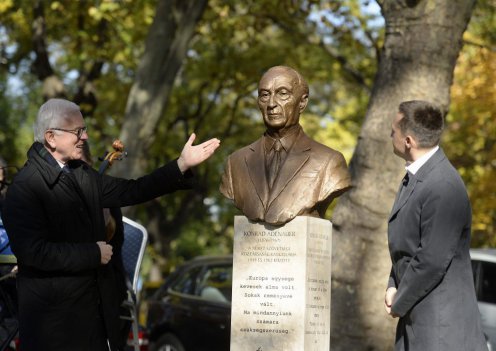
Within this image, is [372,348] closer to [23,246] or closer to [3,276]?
[3,276]

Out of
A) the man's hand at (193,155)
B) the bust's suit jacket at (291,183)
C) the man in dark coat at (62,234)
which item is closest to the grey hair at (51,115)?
the man in dark coat at (62,234)

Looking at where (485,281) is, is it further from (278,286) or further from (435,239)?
(435,239)

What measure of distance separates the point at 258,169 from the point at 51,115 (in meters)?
1.63

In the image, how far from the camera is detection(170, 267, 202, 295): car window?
13.5 meters

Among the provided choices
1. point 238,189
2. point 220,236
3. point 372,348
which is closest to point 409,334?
point 238,189

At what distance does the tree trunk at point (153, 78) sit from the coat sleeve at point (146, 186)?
27.8 ft

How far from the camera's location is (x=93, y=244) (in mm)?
6316

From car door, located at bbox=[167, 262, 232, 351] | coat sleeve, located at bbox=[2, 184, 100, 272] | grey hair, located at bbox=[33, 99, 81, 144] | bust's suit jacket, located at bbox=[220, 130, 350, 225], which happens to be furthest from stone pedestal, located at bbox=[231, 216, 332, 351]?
car door, located at bbox=[167, 262, 232, 351]

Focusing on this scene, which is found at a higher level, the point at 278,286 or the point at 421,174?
the point at 421,174

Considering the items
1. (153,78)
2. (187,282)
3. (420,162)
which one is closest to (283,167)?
(420,162)

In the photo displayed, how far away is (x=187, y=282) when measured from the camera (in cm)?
1360

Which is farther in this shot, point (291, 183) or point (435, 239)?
point (291, 183)

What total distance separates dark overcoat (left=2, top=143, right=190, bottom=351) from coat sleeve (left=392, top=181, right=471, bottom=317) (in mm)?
1642

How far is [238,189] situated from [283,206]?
0.44 meters
